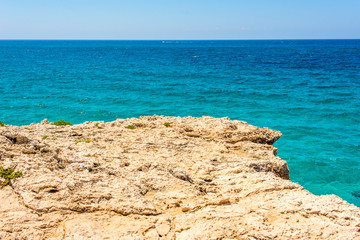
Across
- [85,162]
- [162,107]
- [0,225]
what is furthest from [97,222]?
[162,107]

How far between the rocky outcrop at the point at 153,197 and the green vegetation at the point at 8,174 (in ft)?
0.37

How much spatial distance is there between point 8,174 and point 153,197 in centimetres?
374

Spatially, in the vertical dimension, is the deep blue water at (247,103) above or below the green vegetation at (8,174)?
below

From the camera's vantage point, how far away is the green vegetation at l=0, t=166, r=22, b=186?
24.1ft

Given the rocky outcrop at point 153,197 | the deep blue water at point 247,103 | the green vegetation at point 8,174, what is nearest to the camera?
the rocky outcrop at point 153,197

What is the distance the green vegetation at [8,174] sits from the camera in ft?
24.1

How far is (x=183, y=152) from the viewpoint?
11180 millimetres

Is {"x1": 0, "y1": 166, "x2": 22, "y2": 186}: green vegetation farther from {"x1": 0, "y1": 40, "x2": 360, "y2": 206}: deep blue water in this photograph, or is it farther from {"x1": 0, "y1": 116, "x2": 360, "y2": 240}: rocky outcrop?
{"x1": 0, "y1": 40, "x2": 360, "y2": 206}: deep blue water

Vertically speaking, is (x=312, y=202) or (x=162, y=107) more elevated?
(x=312, y=202)

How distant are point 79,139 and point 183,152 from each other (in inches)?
172

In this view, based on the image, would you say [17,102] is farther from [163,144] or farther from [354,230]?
[354,230]

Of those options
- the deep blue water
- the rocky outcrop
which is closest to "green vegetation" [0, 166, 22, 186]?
the rocky outcrop

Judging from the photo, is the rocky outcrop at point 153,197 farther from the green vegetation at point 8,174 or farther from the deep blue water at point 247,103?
the deep blue water at point 247,103

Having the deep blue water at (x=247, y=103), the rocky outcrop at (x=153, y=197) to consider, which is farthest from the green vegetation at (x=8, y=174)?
the deep blue water at (x=247, y=103)
